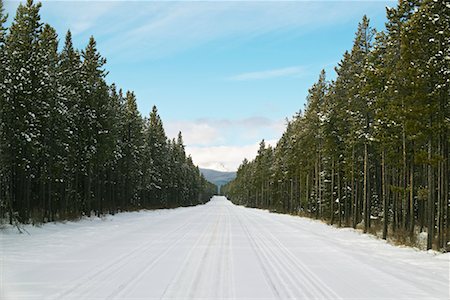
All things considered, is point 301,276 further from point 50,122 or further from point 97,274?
point 50,122

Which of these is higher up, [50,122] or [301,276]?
[50,122]

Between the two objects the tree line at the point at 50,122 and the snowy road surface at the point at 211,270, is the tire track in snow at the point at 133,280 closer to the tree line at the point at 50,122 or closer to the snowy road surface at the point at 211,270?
the snowy road surface at the point at 211,270

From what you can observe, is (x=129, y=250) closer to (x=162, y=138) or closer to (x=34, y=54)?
(x=34, y=54)

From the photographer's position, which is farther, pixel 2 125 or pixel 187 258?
pixel 2 125

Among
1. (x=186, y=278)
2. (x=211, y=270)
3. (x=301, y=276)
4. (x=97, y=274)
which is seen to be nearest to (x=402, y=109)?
(x=301, y=276)

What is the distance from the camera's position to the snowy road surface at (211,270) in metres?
8.91

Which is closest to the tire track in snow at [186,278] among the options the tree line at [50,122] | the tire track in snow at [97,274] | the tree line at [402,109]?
the tire track in snow at [97,274]

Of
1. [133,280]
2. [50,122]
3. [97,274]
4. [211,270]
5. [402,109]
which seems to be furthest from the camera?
[50,122]

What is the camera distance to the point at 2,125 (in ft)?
77.3

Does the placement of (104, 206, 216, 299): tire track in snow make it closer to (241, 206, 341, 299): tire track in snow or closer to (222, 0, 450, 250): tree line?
(241, 206, 341, 299): tire track in snow

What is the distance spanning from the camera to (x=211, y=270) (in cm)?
1152

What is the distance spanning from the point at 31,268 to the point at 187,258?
15.5ft

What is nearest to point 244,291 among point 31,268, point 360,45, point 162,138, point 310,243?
point 31,268

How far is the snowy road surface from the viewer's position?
8906mm
